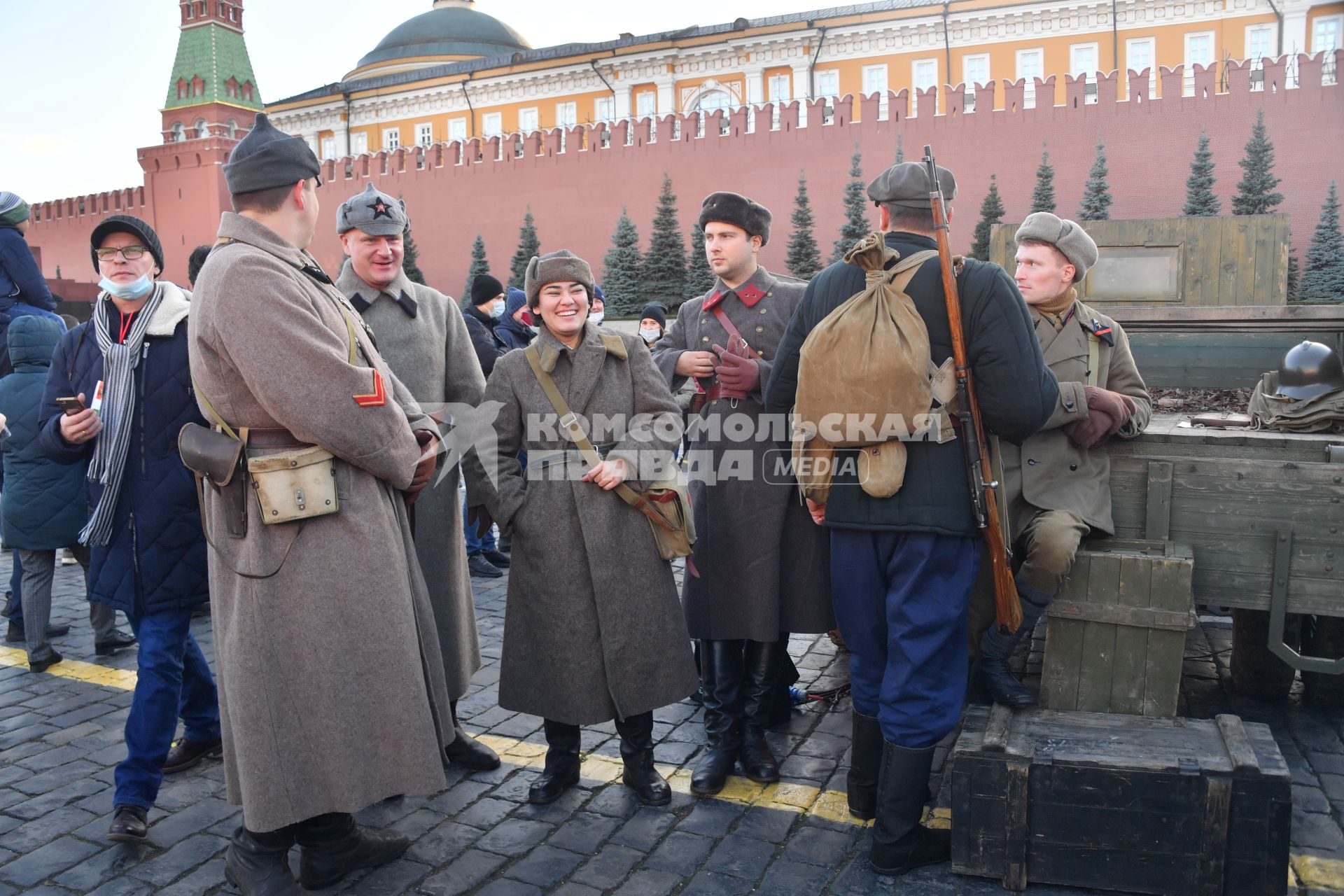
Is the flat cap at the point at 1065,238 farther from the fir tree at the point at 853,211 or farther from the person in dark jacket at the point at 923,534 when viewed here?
the fir tree at the point at 853,211

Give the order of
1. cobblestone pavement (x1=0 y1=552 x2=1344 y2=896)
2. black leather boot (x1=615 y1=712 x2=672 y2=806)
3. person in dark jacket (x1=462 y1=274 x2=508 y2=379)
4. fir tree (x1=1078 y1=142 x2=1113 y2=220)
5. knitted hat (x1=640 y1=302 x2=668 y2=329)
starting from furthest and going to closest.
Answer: fir tree (x1=1078 y1=142 x2=1113 y2=220) < knitted hat (x1=640 y1=302 x2=668 y2=329) < person in dark jacket (x1=462 y1=274 x2=508 y2=379) < black leather boot (x1=615 y1=712 x2=672 y2=806) < cobblestone pavement (x1=0 y1=552 x2=1344 y2=896)

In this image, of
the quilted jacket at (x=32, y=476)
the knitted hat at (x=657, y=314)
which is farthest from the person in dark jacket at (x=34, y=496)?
the knitted hat at (x=657, y=314)

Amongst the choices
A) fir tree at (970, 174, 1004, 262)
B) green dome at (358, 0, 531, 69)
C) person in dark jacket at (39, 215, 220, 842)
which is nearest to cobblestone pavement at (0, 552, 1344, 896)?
person in dark jacket at (39, 215, 220, 842)

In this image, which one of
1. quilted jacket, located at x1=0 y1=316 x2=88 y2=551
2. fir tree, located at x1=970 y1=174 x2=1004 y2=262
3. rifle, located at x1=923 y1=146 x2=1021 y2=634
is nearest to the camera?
rifle, located at x1=923 y1=146 x2=1021 y2=634

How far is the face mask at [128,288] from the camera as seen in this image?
3.61m

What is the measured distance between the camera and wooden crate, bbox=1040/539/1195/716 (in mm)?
Result: 3402

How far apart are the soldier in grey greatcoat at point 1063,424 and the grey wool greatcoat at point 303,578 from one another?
7.05ft

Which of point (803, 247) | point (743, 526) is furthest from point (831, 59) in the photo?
point (743, 526)

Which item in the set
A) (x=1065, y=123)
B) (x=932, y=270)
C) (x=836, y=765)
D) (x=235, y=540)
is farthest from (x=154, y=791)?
(x=1065, y=123)

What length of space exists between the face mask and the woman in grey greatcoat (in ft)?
4.20

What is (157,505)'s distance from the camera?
3447 mm

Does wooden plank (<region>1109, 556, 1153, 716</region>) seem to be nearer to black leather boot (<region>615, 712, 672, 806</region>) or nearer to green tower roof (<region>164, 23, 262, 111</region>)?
black leather boot (<region>615, 712, 672, 806</region>)

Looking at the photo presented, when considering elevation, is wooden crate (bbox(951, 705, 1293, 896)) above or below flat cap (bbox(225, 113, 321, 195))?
below

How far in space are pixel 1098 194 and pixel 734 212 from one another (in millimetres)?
23857
